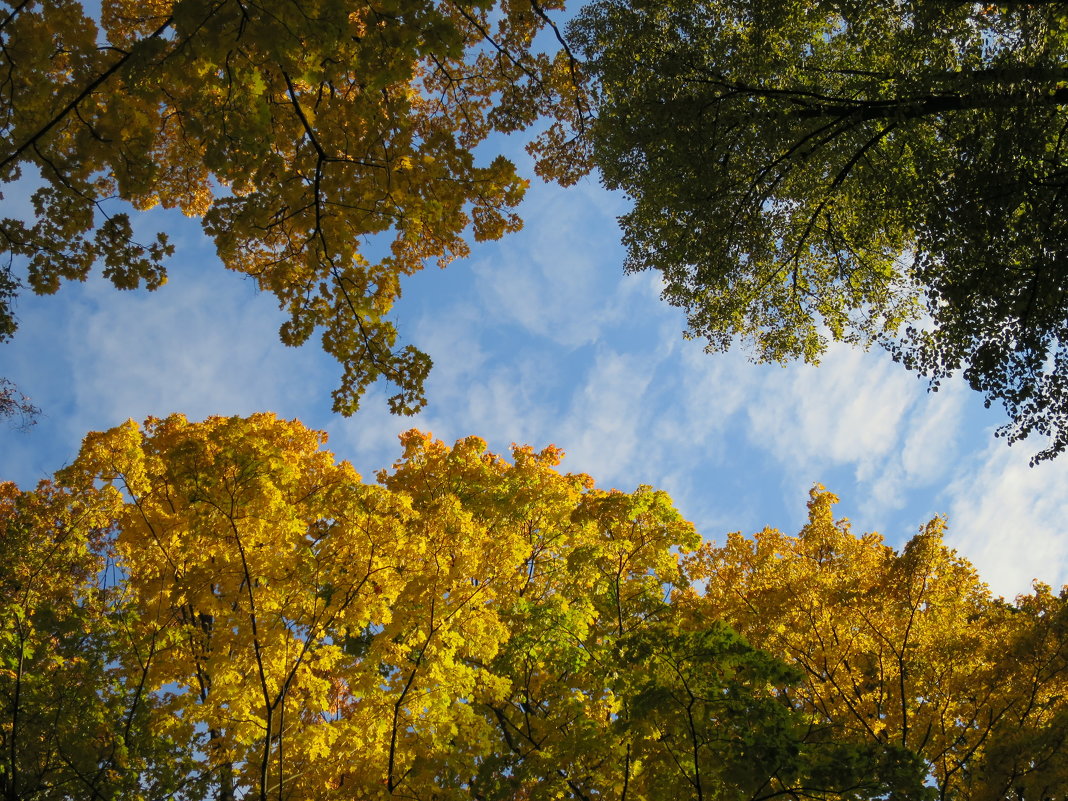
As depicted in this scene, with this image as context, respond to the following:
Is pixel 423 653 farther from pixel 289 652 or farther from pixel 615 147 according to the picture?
→ pixel 615 147

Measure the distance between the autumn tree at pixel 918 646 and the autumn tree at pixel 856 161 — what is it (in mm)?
3550

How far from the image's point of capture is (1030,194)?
6.54 metres

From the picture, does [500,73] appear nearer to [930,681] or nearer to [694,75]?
[694,75]

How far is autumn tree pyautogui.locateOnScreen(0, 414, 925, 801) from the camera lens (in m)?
7.79

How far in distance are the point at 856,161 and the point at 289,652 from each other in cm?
946

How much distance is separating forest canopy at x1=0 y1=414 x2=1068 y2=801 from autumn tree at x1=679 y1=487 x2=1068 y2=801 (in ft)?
0.14

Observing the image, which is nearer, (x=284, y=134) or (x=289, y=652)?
(x=284, y=134)

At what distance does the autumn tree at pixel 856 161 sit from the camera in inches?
258

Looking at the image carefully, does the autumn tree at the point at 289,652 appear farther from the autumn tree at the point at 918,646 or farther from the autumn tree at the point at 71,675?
the autumn tree at the point at 918,646

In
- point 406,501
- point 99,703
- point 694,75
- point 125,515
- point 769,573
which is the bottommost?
point 99,703

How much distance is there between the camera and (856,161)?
337 inches

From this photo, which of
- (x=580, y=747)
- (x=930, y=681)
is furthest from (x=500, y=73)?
(x=930, y=681)

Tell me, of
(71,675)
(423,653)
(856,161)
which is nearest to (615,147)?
(856,161)

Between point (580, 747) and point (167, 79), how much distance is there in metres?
7.20
